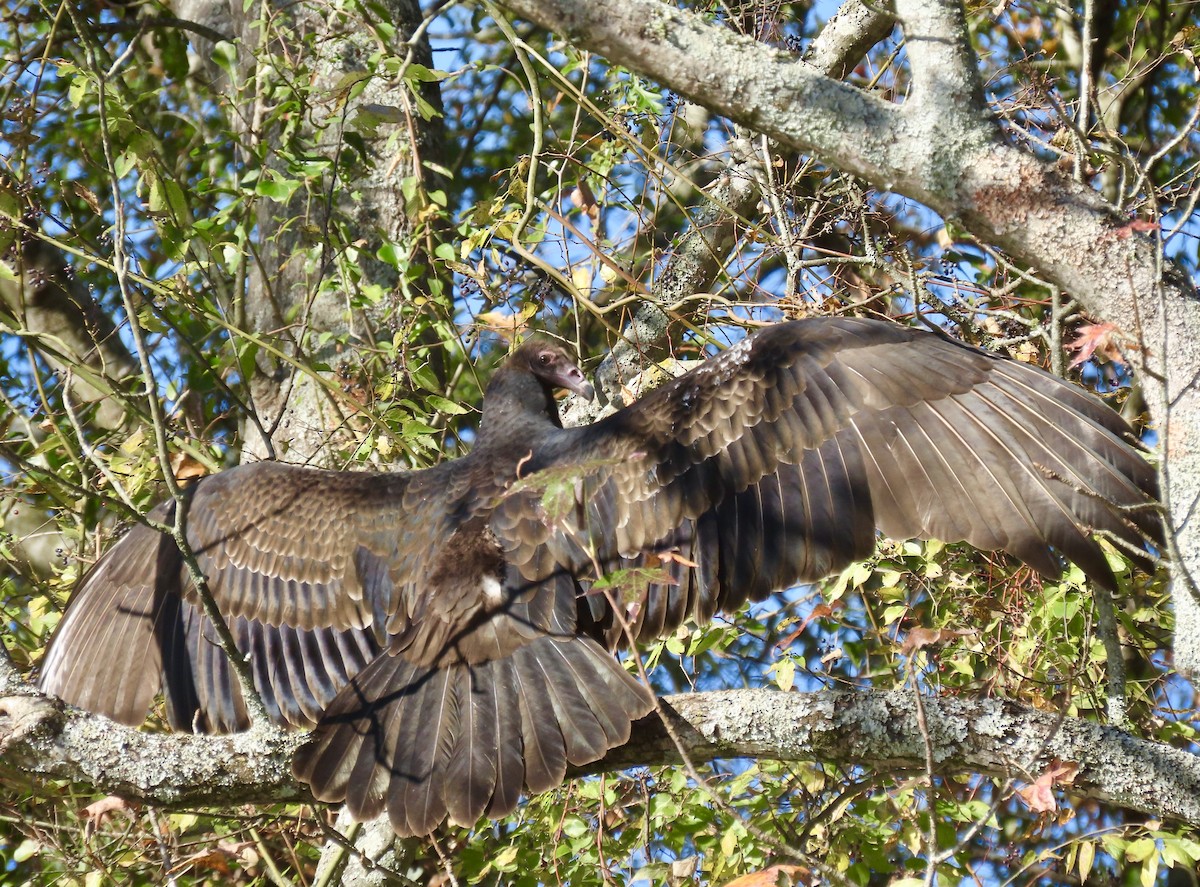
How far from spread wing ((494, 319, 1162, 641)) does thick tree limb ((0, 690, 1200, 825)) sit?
435mm

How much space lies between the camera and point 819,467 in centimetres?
279

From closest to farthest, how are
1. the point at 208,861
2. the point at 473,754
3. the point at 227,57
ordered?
the point at 473,754, the point at 208,861, the point at 227,57

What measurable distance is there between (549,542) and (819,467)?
0.62m

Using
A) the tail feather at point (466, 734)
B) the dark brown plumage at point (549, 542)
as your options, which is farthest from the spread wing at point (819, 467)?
the tail feather at point (466, 734)

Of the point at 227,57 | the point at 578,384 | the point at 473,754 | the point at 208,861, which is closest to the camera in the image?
the point at 473,754

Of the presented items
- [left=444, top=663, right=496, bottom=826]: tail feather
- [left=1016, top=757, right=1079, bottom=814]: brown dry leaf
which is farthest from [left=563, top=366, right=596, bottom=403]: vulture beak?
[left=1016, top=757, right=1079, bottom=814]: brown dry leaf

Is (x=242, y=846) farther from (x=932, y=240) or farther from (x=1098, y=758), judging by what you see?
(x=932, y=240)

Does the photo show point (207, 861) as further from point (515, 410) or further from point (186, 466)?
point (515, 410)

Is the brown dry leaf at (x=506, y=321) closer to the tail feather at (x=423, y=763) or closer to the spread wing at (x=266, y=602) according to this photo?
the spread wing at (x=266, y=602)

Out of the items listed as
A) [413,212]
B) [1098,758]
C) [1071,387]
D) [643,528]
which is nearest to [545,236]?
[413,212]

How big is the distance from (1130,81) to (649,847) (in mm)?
2493

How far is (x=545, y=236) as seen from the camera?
11.6 ft

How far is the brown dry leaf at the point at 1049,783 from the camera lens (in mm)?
1995

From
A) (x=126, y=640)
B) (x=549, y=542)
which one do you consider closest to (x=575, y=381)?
(x=549, y=542)
